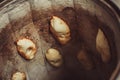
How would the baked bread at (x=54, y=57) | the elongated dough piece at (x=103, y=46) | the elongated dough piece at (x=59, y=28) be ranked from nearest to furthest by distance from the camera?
the elongated dough piece at (x=103, y=46) → the elongated dough piece at (x=59, y=28) → the baked bread at (x=54, y=57)

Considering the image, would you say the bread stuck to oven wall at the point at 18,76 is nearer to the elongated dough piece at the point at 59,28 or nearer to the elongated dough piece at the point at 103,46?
the elongated dough piece at the point at 59,28

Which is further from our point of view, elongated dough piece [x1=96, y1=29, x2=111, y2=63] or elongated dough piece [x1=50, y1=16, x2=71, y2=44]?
elongated dough piece [x1=50, y1=16, x2=71, y2=44]

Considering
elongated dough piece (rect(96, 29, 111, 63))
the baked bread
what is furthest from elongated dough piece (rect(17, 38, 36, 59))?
elongated dough piece (rect(96, 29, 111, 63))

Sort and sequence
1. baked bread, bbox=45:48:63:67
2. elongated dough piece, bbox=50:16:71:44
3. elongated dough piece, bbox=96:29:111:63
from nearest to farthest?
elongated dough piece, bbox=96:29:111:63 < elongated dough piece, bbox=50:16:71:44 < baked bread, bbox=45:48:63:67

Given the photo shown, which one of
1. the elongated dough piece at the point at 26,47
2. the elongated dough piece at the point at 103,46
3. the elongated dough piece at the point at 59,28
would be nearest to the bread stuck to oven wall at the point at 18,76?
the elongated dough piece at the point at 26,47

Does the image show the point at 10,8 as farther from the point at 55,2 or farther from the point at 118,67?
the point at 118,67

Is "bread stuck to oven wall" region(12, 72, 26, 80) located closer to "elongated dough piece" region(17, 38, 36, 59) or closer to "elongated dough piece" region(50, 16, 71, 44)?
"elongated dough piece" region(17, 38, 36, 59)

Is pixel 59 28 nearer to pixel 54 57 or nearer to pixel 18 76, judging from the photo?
pixel 54 57

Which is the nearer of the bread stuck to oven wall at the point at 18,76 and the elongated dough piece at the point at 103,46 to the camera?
the elongated dough piece at the point at 103,46
